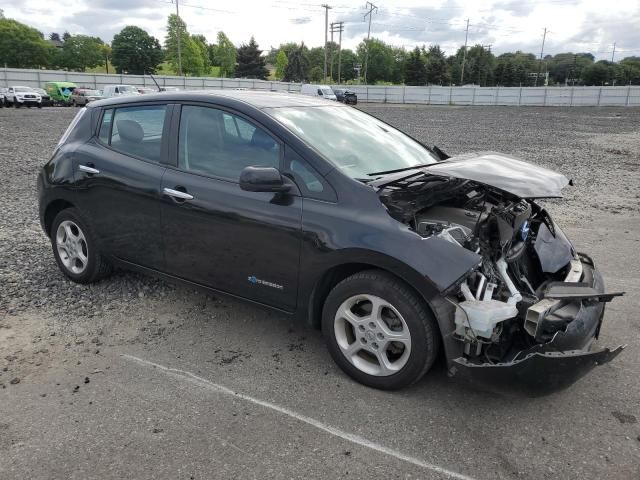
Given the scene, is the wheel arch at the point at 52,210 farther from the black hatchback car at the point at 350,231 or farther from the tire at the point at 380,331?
the tire at the point at 380,331

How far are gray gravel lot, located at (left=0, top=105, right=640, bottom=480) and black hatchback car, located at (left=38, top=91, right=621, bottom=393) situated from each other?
34cm

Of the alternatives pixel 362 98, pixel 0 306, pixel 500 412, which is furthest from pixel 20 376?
pixel 362 98

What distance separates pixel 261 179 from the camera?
10.8 feet

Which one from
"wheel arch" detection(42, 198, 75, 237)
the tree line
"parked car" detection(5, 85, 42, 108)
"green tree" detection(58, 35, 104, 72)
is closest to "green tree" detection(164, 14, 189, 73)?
the tree line

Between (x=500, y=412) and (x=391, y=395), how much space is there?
2.13 ft

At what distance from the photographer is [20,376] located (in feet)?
11.4

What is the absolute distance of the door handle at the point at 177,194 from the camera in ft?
12.6

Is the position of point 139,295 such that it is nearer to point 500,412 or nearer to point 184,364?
point 184,364

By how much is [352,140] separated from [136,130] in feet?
6.00

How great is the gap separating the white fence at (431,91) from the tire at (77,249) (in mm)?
39789

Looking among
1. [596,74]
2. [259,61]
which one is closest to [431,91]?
[259,61]

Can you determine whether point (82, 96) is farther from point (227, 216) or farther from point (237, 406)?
point (237, 406)

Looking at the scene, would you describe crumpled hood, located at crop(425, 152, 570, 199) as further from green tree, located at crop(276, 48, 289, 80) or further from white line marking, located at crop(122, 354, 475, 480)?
green tree, located at crop(276, 48, 289, 80)

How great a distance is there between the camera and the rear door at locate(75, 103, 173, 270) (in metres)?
4.11
